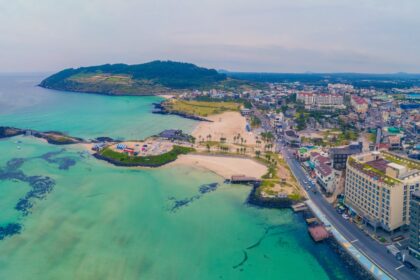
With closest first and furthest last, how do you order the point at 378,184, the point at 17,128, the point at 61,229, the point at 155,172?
1. the point at 378,184
2. the point at 61,229
3. the point at 155,172
4. the point at 17,128

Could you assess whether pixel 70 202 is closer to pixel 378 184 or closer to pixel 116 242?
pixel 116 242

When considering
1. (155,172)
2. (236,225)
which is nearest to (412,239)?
(236,225)

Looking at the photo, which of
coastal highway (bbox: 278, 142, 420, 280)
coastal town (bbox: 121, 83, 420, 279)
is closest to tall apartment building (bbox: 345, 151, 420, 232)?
coastal town (bbox: 121, 83, 420, 279)

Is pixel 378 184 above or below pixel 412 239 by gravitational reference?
above

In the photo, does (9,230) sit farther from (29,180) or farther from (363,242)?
(363,242)

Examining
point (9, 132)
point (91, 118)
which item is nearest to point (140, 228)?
point (9, 132)

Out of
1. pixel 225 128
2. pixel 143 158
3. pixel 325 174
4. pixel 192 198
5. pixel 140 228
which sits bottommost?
pixel 140 228

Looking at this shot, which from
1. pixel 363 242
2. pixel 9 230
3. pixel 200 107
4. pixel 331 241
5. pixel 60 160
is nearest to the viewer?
pixel 363 242

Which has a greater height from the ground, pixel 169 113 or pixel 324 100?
pixel 324 100
